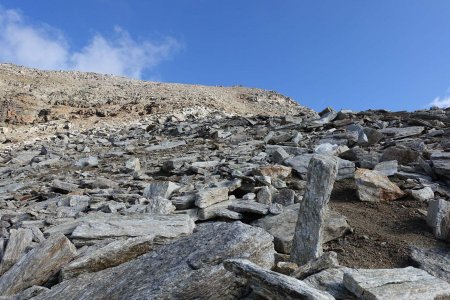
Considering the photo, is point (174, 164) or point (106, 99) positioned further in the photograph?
point (106, 99)

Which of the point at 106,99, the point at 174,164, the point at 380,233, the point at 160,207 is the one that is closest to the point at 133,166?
the point at 174,164

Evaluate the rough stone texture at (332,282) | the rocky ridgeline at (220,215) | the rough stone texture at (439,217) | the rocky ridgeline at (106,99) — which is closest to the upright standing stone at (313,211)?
the rocky ridgeline at (220,215)

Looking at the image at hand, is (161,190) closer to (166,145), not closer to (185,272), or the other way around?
(185,272)

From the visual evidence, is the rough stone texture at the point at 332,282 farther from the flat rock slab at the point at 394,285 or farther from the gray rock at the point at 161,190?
the gray rock at the point at 161,190

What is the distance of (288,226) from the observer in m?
6.00

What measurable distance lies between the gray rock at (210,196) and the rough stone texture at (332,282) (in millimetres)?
3402

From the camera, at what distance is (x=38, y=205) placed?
343 inches

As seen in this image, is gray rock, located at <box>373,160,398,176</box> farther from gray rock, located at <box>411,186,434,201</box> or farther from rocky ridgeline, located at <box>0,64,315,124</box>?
rocky ridgeline, located at <box>0,64,315,124</box>

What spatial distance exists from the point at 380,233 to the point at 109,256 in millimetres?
4029

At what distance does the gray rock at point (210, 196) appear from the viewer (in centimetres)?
719

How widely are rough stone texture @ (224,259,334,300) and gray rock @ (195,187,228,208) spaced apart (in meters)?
3.50

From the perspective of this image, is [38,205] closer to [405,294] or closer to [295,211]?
[295,211]

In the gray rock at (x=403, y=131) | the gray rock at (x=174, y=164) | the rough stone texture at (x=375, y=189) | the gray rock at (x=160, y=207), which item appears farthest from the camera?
the gray rock at (x=403, y=131)

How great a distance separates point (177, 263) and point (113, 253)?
1332 mm
